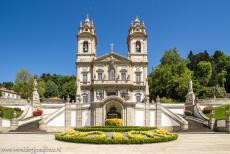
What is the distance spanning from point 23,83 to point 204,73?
1940 inches

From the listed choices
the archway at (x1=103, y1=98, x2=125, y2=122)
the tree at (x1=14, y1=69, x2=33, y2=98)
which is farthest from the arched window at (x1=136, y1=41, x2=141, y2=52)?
the tree at (x1=14, y1=69, x2=33, y2=98)

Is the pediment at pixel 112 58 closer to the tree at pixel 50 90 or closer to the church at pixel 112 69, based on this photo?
the church at pixel 112 69

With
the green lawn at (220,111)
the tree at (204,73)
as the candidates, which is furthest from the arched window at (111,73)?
the tree at (204,73)

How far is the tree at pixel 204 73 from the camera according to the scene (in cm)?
7625

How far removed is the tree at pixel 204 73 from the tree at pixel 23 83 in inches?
1735

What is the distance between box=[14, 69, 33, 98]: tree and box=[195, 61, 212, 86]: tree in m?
44.1

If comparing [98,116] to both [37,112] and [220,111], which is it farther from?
[220,111]

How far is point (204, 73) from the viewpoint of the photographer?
77.7 m

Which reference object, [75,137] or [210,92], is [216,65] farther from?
[75,137]

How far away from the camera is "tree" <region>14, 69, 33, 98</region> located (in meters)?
76.8

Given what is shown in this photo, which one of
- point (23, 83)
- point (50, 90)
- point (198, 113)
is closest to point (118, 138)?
point (198, 113)

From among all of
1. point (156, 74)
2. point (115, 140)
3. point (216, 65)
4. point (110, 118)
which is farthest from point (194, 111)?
point (216, 65)

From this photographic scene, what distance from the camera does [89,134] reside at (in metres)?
23.5

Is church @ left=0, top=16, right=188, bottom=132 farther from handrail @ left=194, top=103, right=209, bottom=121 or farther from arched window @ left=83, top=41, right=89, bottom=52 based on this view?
handrail @ left=194, top=103, right=209, bottom=121
